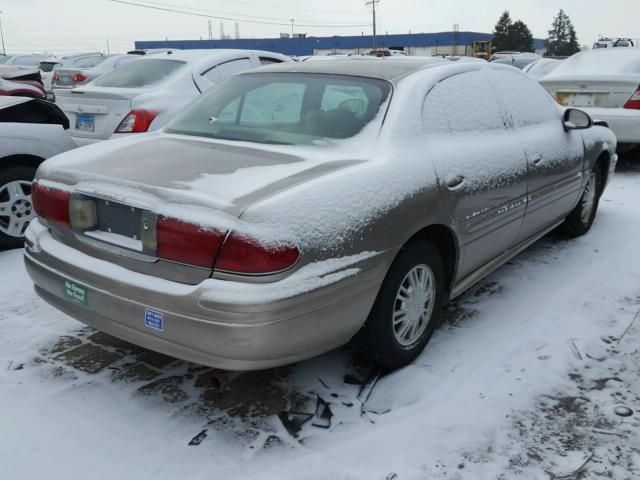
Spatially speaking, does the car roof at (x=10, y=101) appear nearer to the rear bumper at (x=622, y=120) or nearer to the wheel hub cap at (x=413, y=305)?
the wheel hub cap at (x=413, y=305)

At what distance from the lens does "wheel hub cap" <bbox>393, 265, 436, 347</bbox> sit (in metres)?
2.96

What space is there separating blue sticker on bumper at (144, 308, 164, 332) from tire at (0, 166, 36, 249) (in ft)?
9.25

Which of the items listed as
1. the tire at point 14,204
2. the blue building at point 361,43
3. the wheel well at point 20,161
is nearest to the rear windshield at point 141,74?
the wheel well at point 20,161

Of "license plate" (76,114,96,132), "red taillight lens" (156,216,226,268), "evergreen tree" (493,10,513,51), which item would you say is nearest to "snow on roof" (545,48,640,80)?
"license plate" (76,114,96,132)

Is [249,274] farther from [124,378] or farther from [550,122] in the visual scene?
[550,122]

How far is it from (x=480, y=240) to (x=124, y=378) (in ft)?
6.72

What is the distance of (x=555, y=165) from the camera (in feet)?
13.8

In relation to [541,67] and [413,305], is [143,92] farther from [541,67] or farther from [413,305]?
[541,67]

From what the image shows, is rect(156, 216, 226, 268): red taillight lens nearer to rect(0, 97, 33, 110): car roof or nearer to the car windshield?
the car windshield

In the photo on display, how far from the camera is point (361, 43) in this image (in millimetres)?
74312

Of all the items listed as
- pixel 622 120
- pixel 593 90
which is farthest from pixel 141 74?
pixel 622 120

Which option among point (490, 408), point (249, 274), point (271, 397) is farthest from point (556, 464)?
point (249, 274)

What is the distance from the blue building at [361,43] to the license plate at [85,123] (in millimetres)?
65184

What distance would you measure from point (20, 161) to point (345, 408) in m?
3.48
